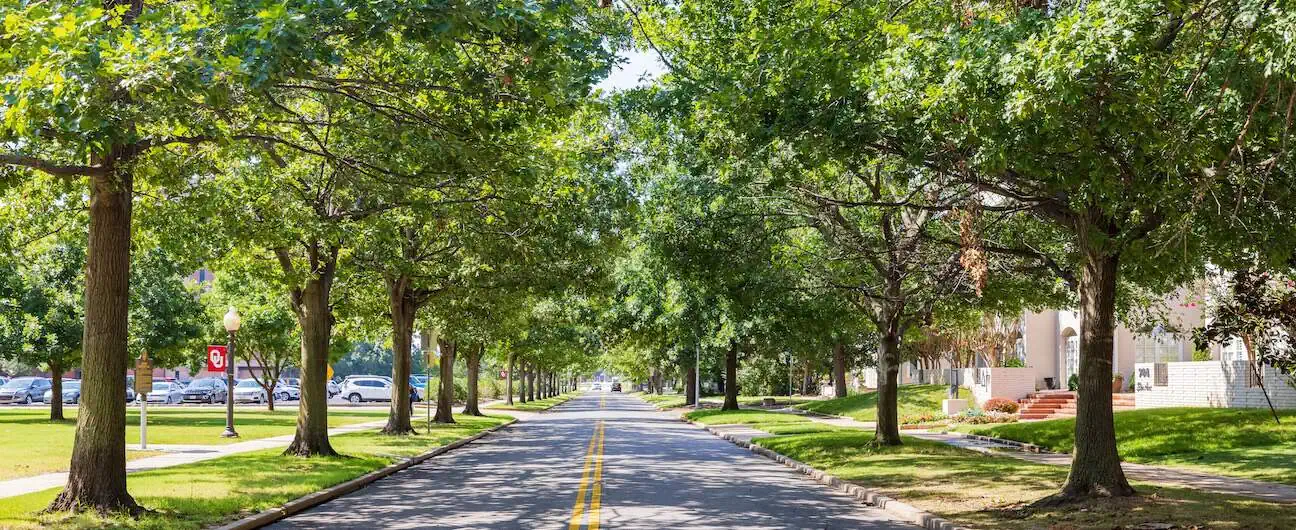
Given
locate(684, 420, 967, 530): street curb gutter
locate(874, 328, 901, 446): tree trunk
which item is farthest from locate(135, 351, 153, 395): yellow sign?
locate(874, 328, 901, 446): tree trunk

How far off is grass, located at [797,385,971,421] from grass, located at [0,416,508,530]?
24160mm

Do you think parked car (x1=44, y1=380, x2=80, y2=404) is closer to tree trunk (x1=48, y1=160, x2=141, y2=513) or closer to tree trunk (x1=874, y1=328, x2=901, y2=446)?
tree trunk (x1=874, y1=328, x2=901, y2=446)

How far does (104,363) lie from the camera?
12391mm

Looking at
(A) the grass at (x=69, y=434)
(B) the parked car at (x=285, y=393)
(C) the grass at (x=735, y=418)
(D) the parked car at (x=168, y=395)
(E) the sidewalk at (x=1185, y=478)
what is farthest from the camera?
(B) the parked car at (x=285, y=393)

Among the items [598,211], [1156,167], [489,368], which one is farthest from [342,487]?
[489,368]

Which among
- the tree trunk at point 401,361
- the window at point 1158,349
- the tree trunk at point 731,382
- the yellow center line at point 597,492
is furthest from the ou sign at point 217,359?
the window at point 1158,349

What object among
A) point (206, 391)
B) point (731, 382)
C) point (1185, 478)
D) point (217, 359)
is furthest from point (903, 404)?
point (206, 391)

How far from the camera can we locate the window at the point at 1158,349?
39.1 m

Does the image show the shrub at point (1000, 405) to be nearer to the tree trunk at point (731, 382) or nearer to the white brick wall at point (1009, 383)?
the white brick wall at point (1009, 383)

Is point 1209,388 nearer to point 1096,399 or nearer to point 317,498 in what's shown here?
point 1096,399

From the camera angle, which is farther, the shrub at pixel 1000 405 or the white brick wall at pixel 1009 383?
the white brick wall at pixel 1009 383

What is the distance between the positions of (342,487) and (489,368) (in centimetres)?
7805

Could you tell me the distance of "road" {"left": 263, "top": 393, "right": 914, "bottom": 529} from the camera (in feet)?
41.5

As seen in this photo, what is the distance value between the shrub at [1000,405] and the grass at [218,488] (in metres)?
21.2
